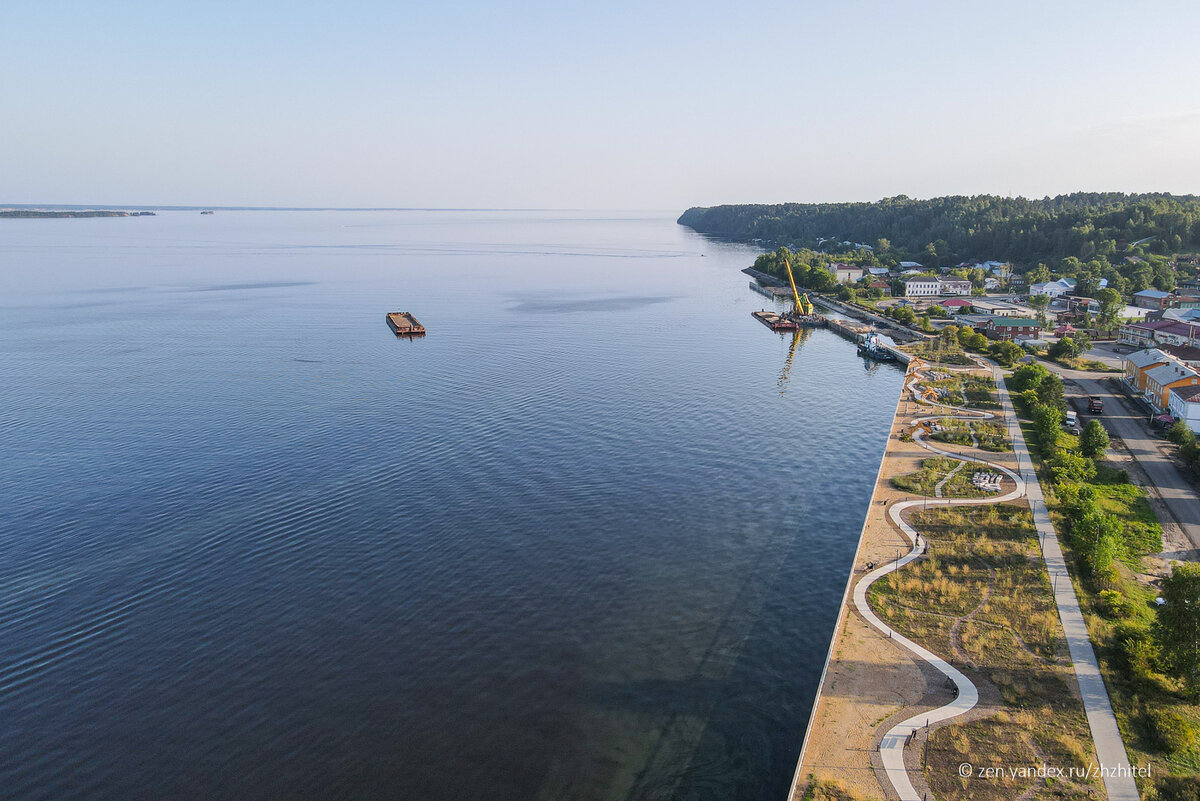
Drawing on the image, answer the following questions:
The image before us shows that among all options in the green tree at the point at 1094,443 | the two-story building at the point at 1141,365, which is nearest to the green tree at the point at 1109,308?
the two-story building at the point at 1141,365

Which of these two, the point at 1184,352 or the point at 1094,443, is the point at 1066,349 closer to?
→ the point at 1184,352

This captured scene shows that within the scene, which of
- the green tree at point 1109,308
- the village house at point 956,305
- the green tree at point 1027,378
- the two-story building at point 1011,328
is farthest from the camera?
→ the village house at point 956,305

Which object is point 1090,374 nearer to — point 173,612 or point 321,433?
point 321,433

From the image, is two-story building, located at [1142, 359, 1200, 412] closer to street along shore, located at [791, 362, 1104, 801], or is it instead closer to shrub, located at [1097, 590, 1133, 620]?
street along shore, located at [791, 362, 1104, 801]

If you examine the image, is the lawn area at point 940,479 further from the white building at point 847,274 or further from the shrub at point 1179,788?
the white building at point 847,274

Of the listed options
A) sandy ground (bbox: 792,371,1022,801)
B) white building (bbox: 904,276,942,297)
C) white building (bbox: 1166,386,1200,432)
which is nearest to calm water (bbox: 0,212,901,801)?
sandy ground (bbox: 792,371,1022,801)

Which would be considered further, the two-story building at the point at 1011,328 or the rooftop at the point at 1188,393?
the two-story building at the point at 1011,328

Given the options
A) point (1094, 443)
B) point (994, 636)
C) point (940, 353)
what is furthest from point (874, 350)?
point (994, 636)
